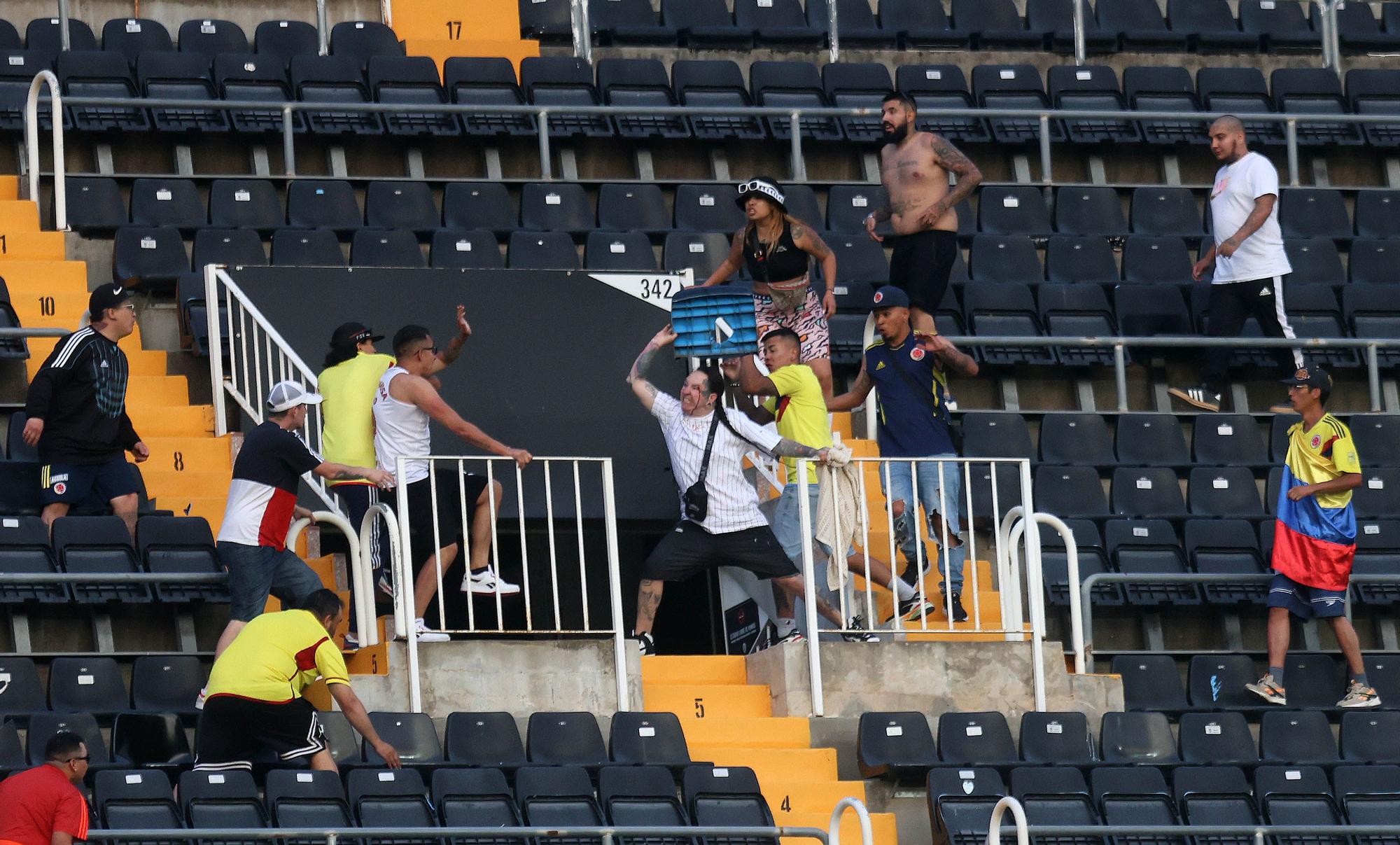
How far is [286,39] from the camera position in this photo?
54.9 feet

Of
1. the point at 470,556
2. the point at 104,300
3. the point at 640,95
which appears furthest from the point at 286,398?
the point at 640,95

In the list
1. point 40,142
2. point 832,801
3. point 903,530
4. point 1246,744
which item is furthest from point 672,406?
point 40,142

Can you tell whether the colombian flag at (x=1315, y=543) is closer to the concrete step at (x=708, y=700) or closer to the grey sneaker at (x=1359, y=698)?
the grey sneaker at (x=1359, y=698)

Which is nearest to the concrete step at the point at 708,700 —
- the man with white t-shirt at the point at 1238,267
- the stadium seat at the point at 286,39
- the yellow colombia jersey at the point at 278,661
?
the yellow colombia jersey at the point at 278,661

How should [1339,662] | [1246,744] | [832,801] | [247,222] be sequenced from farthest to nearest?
[247,222] → [1339,662] → [1246,744] → [832,801]

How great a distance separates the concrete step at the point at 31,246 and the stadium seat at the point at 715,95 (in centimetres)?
419

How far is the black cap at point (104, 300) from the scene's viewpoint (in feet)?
39.2

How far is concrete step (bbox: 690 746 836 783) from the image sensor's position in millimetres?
11195

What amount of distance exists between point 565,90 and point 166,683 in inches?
253

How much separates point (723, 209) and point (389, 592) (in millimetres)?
4663

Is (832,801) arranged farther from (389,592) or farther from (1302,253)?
(1302,253)

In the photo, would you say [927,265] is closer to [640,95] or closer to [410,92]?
[640,95]

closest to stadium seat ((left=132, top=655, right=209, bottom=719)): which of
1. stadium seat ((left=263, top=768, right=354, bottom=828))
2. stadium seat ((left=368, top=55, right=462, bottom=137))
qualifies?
stadium seat ((left=263, top=768, right=354, bottom=828))

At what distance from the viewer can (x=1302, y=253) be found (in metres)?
16.0
